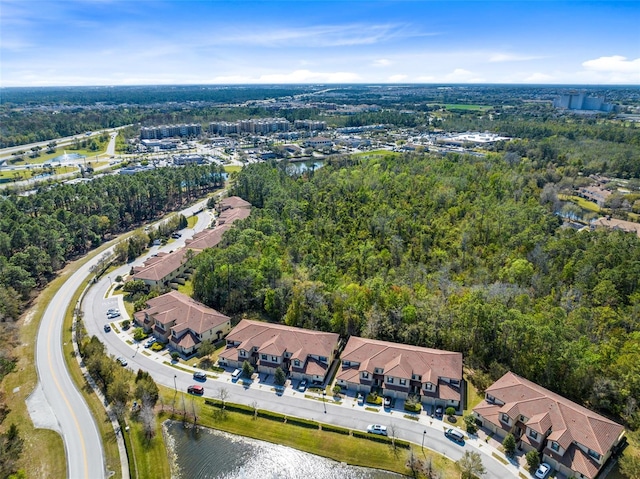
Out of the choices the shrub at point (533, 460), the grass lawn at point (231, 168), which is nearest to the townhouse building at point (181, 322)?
the shrub at point (533, 460)

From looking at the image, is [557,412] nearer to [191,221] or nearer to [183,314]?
[183,314]

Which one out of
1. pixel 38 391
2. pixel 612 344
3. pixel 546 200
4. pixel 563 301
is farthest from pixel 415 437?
pixel 546 200

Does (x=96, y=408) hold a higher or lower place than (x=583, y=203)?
lower

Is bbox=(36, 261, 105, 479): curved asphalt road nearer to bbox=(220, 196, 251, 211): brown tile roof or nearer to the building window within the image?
the building window

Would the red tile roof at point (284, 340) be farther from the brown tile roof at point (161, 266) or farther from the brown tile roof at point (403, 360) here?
the brown tile roof at point (161, 266)

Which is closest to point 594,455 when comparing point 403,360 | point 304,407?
point 403,360

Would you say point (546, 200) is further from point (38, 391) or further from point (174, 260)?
point (38, 391)
